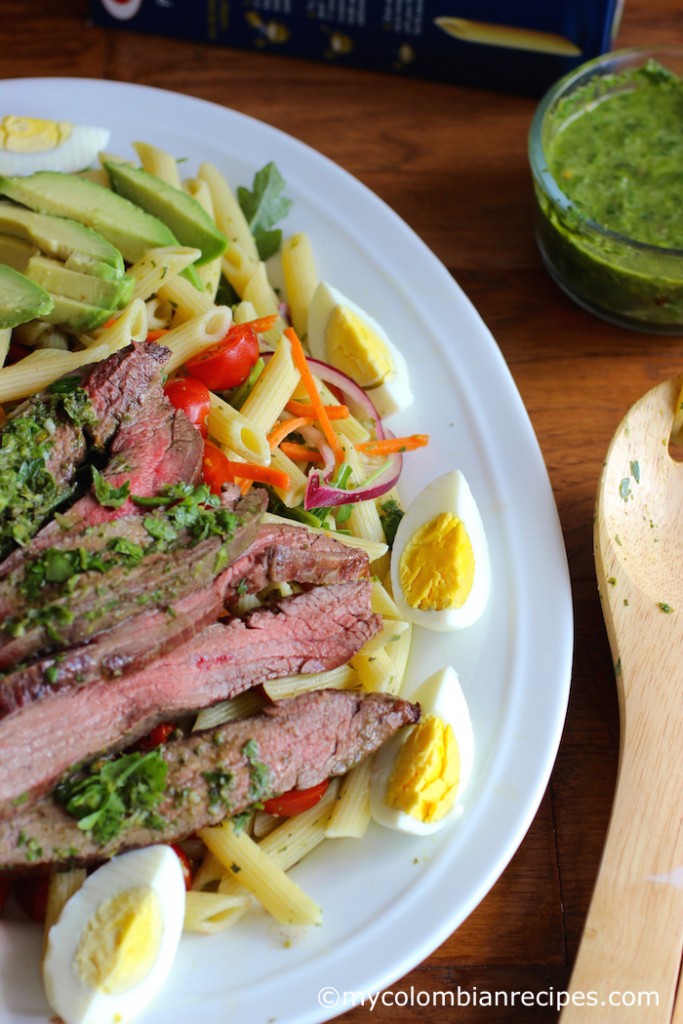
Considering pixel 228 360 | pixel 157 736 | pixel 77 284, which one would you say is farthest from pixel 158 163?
pixel 157 736

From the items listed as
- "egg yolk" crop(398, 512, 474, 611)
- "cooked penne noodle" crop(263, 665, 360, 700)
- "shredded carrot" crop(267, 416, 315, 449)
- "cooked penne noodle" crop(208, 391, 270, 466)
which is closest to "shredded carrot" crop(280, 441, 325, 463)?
"shredded carrot" crop(267, 416, 315, 449)

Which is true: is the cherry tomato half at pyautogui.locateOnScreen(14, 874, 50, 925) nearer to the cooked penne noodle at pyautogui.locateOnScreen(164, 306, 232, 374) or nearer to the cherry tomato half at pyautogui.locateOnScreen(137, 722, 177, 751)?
the cherry tomato half at pyautogui.locateOnScreen(137, 722, 177, 751)

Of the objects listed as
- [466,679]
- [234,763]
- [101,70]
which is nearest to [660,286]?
[466,679]

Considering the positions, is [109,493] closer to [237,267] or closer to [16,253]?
[16,253]

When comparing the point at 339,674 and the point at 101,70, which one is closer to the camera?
the point at 339,674

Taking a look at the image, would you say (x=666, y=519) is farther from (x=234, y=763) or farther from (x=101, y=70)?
(x=101, y=70)

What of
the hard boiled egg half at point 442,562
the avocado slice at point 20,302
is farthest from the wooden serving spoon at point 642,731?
the avocado slice at point 20,302

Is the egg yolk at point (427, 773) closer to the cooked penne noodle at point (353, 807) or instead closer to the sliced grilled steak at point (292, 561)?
the cooked penne noodle at point (353, 807)
